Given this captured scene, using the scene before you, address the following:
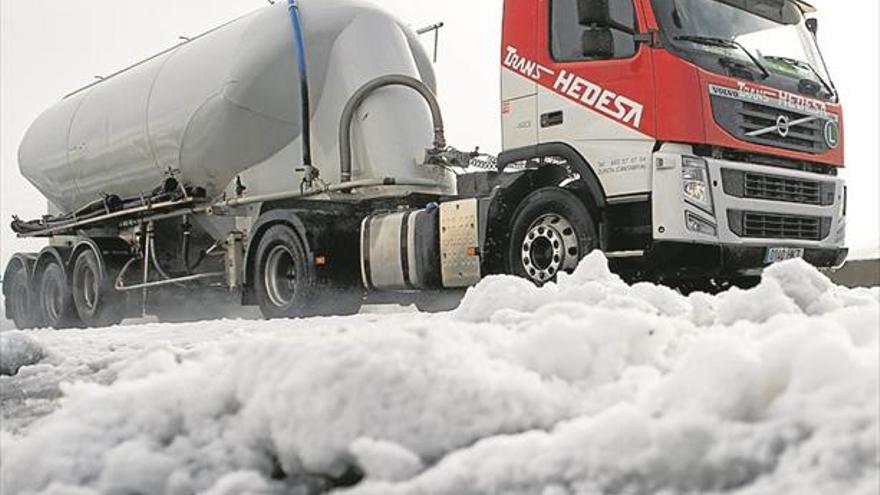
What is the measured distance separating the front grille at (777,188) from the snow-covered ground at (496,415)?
3.65m

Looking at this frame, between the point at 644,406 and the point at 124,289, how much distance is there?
8886 mm

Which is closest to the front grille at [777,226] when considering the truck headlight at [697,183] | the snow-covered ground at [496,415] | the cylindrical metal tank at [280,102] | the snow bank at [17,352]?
the truck headlight at [697,183]

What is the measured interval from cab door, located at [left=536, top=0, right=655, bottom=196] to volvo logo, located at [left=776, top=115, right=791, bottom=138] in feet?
3.63

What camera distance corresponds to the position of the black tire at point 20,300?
A: 11195 millimetres

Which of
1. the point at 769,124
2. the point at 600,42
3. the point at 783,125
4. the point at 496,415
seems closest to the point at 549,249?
the point at 600,42

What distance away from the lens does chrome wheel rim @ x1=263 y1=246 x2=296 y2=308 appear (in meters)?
7.89

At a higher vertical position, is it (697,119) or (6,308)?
(697,119)

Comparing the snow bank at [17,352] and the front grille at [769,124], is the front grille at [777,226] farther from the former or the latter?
the snow bank at [17,352]

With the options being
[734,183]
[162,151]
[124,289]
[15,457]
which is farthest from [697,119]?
[124,289]

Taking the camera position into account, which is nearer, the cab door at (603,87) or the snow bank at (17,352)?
the snow bank at (17,352)

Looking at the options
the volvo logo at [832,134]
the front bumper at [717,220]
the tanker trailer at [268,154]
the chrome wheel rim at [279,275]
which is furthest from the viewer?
the chrome wheel rim at [279,275]

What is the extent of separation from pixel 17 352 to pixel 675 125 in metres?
4.16

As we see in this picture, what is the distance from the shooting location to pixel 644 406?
5.38 feet

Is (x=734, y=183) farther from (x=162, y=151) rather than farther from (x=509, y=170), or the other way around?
(x=162, y=151)
